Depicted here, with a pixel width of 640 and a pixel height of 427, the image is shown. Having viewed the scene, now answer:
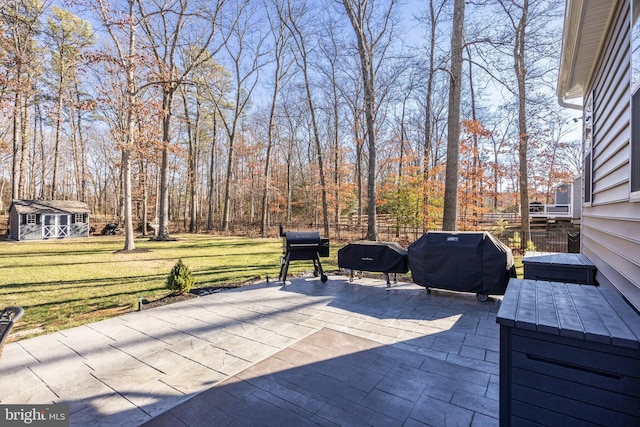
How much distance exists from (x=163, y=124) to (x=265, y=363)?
1574 centimetres

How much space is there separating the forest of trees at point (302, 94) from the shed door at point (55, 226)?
2.06m

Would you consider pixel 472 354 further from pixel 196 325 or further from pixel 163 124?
pixel 163 124

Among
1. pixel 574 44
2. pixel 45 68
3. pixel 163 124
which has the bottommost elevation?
pixel 574 44

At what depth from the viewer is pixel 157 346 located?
3.29 m

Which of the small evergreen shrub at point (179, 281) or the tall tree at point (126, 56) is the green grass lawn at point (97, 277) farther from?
the tall tree at point (126, 56)

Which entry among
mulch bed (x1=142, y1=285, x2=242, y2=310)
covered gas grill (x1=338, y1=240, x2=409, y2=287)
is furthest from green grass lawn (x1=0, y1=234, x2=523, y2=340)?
covered gas grill (x1=338, y1=240, x2=409, y2=287)

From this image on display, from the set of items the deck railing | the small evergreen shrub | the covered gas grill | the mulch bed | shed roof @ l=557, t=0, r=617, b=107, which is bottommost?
the mulch bed

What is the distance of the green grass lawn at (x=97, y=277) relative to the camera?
453cm

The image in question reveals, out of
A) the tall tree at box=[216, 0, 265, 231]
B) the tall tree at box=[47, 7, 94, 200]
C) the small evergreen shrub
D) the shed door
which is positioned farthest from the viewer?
the shed door

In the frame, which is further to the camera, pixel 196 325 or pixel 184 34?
pixel 184 34

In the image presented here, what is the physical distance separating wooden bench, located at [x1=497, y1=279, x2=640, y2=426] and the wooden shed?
2152 centimetres

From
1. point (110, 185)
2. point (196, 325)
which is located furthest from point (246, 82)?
point (110, 185)

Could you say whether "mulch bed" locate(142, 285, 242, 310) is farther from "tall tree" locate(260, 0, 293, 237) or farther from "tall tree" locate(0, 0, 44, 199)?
"tall tree" locate(260, 0, 293, 237)

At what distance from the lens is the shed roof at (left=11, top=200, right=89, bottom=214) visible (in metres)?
15.7
